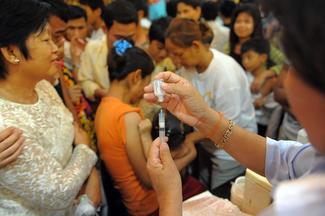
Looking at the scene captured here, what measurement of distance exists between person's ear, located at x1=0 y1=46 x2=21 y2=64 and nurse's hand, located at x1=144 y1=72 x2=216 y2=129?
499 mm

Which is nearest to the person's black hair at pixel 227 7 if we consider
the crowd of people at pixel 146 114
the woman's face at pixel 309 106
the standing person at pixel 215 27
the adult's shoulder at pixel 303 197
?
the standing person at pixel 215 27

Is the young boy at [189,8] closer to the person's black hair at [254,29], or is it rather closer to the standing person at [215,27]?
the standing person at [215,27]

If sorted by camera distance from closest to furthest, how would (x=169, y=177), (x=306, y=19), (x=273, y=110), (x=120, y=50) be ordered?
(x=306, y=19), (x=169, y=177), (x=120, y=50), (x=273, y=110)

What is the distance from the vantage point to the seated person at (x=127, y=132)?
1.76 m

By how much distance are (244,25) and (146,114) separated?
147 cm

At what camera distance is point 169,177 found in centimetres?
103

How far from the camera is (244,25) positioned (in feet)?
10.5

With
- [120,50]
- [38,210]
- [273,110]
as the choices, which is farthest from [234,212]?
[273,110]

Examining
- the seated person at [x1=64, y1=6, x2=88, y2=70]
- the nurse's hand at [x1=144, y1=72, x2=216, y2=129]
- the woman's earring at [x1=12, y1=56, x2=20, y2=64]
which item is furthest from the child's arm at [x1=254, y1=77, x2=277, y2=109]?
the woman's earring at [x1=12, y1=56, x2=20, y2=64]

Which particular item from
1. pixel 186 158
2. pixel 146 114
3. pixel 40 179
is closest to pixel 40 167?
pixel 40 179

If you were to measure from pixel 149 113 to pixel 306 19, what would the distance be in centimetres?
182

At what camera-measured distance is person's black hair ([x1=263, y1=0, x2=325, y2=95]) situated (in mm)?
493

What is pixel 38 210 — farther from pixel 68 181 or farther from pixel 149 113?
pixel 149 113

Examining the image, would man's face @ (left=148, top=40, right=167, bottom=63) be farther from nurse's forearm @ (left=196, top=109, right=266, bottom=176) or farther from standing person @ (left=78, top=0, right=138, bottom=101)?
nurse's forearm @ (left=196, top=109, right=266, bottom=176)
